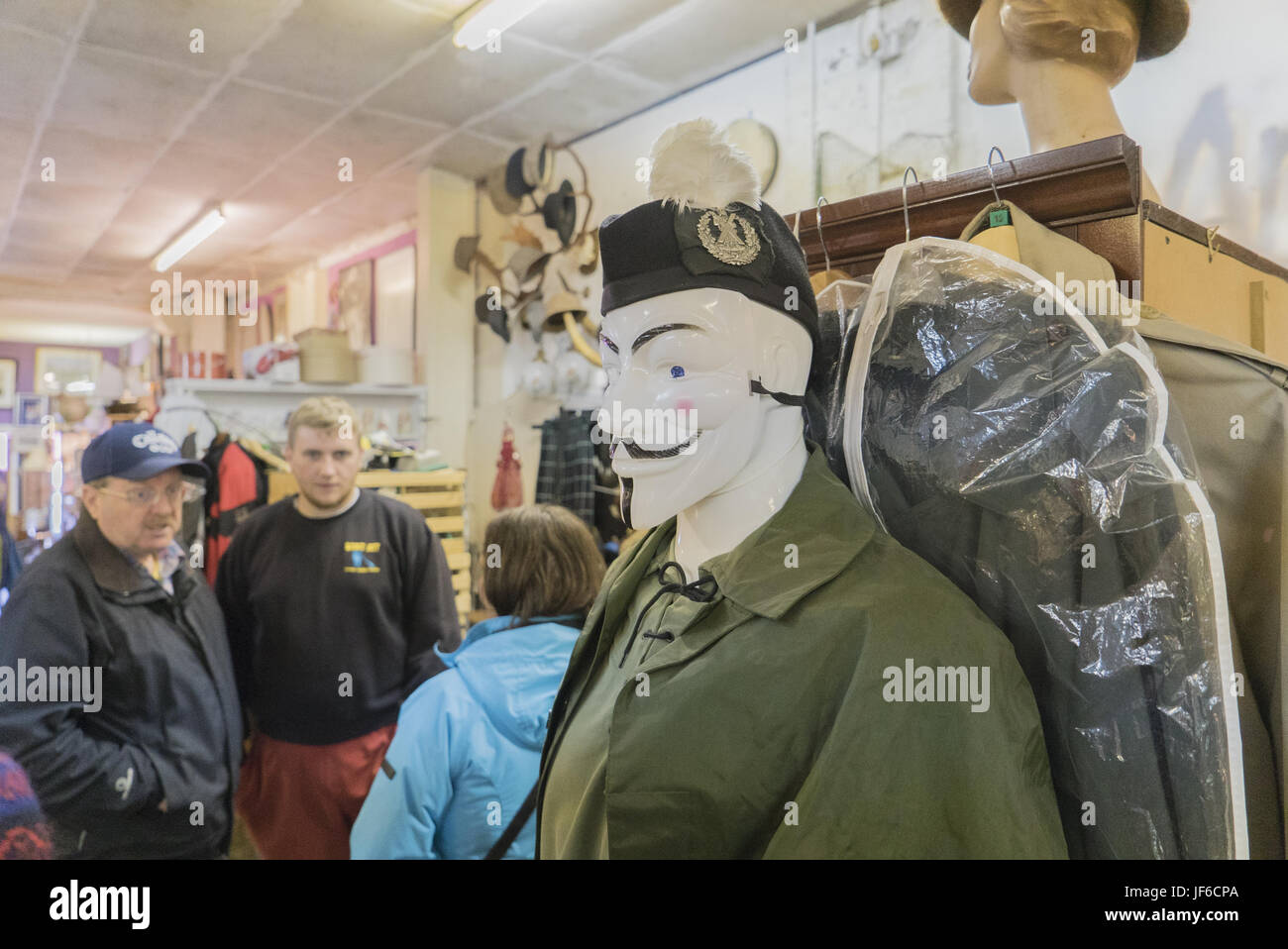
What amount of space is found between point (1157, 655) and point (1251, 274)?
38.4 inches

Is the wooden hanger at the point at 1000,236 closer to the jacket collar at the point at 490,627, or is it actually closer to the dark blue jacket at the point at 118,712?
the jacket collar at the point at 490,627

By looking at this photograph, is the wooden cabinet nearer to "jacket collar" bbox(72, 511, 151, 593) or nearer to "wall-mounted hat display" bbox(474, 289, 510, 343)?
"jacket collar" bbox(72, 511, 151, 593)

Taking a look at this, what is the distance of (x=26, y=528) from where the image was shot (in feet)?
17.5

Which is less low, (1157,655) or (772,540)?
(772,540)

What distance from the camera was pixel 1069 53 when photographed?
1442mm

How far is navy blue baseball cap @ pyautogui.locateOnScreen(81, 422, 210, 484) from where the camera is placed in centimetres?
185

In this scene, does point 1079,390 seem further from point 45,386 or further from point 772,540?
point 45,386

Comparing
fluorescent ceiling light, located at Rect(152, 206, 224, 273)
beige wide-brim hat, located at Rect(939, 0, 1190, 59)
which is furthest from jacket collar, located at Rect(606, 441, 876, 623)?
fluorescent ceiling light, located at Rect(152, 206, 224, 273)

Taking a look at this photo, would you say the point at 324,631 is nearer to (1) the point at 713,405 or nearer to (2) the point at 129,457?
(2) the point at 129,457

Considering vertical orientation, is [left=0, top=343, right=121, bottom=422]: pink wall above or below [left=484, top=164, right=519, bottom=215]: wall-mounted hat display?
below

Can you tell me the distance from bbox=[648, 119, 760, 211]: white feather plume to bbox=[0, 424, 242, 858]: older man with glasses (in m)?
1.51

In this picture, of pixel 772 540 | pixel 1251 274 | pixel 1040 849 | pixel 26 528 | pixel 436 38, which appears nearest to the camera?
pixel 1040 849

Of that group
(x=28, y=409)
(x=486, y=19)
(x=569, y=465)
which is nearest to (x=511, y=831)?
(x=569, y=465)

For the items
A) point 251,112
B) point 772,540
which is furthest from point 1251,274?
point 251,112
